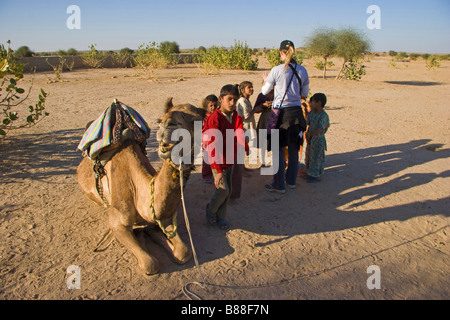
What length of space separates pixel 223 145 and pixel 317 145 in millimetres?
2544

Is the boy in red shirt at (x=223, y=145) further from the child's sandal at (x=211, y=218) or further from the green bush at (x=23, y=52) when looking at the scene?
the green bush at (x=23, y=52)

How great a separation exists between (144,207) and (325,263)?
2.20 metres

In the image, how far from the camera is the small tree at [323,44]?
25.3 meters

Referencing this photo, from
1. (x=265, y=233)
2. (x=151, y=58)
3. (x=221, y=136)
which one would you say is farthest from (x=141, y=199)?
(x=151, y=58)

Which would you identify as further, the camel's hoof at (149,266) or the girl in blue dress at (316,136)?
the girl in blue dress at (316,136)

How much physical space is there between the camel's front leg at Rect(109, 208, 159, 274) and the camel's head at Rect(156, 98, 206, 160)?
1.43m

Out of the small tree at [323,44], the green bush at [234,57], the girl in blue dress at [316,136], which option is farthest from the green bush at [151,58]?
the girl in blue dress at [316,136]

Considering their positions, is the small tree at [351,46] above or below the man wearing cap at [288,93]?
above

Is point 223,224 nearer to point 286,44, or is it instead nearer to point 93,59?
point 286,44

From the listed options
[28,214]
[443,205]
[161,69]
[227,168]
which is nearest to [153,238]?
[227,168]

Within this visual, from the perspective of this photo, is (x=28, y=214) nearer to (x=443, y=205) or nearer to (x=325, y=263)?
(x=325, y=263)

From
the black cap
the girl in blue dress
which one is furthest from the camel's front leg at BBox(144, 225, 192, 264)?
the girl in blue dress

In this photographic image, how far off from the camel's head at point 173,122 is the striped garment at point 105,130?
148cm

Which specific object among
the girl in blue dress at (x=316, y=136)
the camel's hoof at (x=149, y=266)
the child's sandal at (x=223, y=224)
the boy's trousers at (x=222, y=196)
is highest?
the girl in blue dress at (x=316, y=136)
